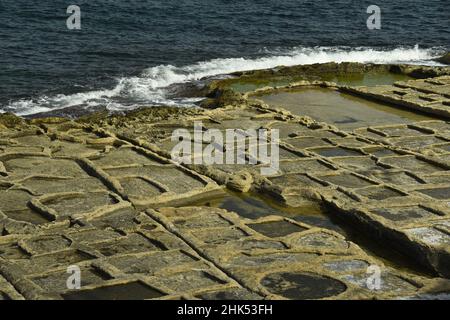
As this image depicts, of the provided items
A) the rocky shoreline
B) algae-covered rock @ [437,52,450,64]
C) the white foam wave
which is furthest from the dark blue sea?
the rocky shoreline

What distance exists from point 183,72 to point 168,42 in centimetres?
597

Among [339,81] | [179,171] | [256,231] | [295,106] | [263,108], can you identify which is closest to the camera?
[256,231]

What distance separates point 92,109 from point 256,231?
14193 mm

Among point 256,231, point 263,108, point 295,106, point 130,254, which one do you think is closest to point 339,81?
point 295,106

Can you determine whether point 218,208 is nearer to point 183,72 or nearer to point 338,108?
point 338,108

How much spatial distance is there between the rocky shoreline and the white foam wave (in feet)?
11.5

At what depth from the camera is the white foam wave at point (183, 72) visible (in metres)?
31.2

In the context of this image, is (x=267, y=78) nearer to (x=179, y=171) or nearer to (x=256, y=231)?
(x=179, y=171)

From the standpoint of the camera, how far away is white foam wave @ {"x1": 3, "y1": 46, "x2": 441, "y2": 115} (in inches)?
1227

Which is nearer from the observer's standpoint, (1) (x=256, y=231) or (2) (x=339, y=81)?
(1) (x=256, y=231)

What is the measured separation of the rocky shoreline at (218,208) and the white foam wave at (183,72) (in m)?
3.51

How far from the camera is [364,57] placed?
140 feet

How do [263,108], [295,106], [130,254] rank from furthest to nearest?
1. [295,106]
2. [263,108]
3. [130,254]

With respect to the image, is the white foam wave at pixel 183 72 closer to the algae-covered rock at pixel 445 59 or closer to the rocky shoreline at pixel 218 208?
the algae-covered rock at pixel 445 59
